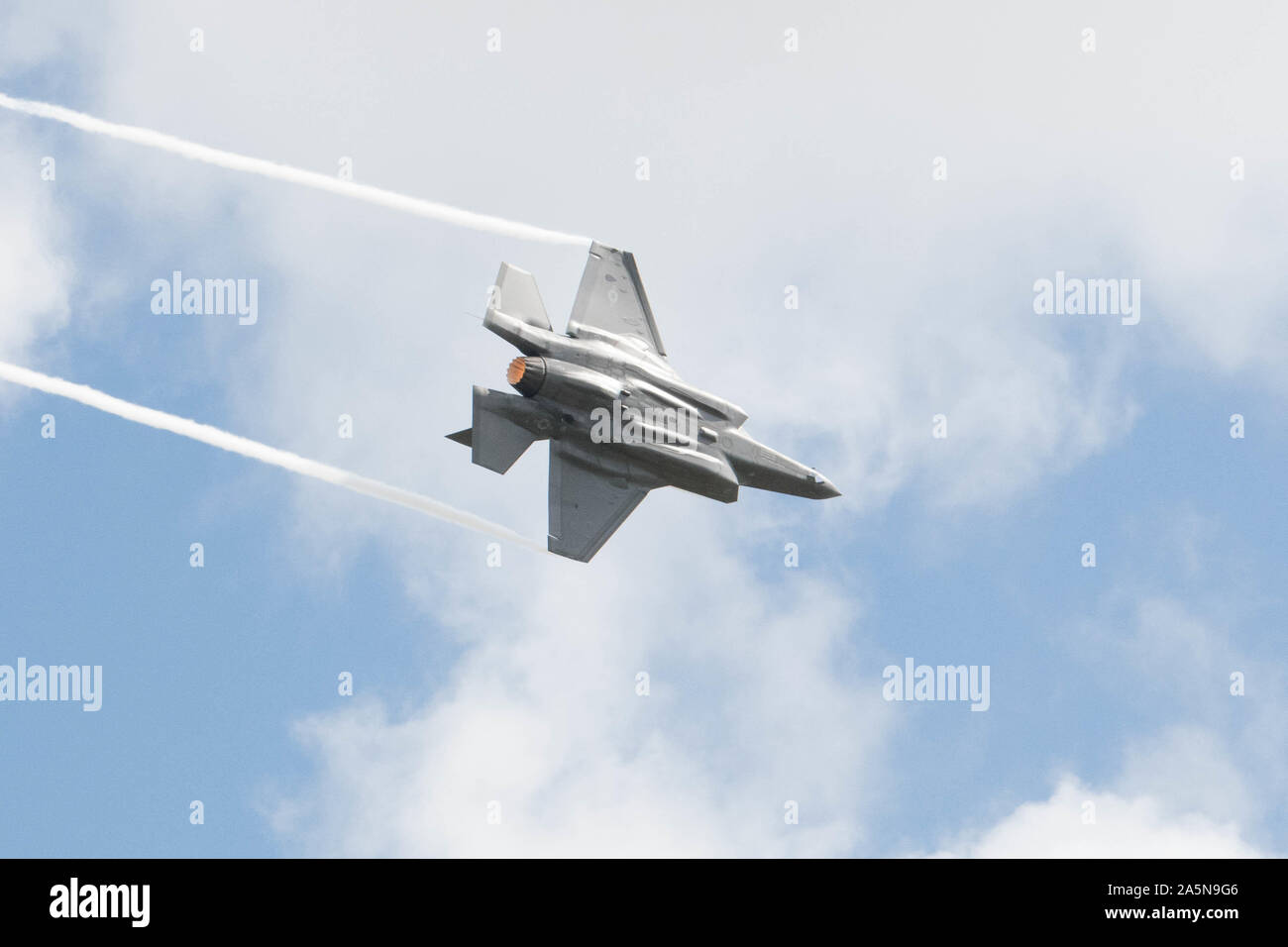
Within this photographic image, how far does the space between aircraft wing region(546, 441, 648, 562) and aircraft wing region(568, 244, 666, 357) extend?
4345mm

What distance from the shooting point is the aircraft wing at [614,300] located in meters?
41.8

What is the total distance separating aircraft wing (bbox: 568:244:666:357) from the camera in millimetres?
41812

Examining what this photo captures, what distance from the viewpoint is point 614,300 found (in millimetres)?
42406

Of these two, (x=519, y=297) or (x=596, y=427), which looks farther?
(x=519, y=297)

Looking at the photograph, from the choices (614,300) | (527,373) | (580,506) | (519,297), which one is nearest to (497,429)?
(527,373)

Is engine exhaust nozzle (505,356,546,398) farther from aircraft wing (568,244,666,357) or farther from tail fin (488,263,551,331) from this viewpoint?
aircraft wing (568,244,666,357)

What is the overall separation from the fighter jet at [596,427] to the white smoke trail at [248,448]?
1.56m

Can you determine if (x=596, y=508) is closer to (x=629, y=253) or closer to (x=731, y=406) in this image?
(x=731, y=406)

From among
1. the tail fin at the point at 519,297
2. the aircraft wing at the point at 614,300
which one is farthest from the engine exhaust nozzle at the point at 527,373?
the aircraft wing at the point at 614,300

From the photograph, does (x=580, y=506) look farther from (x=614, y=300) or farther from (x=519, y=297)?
(x=614, y=300)

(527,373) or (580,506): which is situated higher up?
(527,373)

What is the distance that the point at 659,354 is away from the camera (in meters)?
42.0

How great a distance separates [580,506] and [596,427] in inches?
83.8
